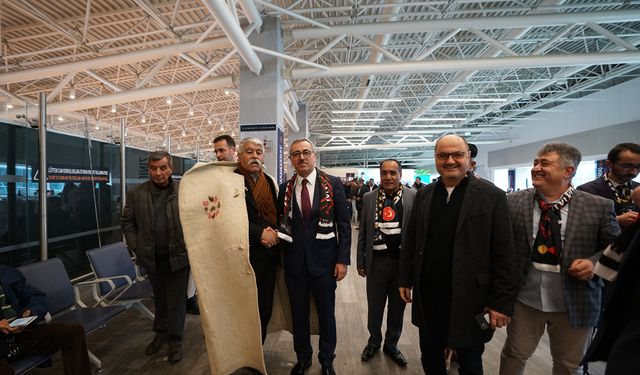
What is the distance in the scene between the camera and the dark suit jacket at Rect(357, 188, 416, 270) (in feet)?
7.89

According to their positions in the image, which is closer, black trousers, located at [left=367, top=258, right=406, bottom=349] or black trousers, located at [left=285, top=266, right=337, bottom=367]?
black trousers, located at [left=285, top=266, right=337, bottom=367]

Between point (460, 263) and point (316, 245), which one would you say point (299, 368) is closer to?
point (316, 245)

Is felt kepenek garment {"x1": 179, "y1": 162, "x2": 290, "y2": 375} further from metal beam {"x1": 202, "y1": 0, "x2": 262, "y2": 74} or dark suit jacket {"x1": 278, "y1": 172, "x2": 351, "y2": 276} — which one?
metal beam {"x1": 202, "y1": 0, "x2": 262, "y2": 74}

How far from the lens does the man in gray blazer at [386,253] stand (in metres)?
2.37

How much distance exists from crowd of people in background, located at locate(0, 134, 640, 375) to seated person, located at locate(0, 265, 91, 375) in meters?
0.01

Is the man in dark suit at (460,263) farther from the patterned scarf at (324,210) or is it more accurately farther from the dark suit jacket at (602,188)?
the dark suit jacket at (602,188)

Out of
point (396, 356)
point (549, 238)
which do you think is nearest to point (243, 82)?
point (396, 356)

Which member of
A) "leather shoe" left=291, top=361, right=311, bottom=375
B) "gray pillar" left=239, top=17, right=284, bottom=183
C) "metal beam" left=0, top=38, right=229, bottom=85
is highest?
"metal beam" left=0, top=38, right=229, bottom=85

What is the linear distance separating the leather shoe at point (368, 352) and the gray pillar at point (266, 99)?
3470 millimetres

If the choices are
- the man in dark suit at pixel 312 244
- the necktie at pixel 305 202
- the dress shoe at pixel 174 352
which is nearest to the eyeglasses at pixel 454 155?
the man in dark suit at pixel 312 244

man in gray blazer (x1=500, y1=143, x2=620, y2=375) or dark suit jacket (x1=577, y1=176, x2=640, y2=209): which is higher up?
dark suit jacket (x1=577, y1=176, x2=640, y2=209)

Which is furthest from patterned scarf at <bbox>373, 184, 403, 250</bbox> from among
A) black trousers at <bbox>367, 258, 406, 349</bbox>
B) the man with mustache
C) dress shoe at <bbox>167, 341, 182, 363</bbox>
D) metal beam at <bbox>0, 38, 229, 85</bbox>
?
metal beam at <bbox>0, 38, 229, 85</bbox>

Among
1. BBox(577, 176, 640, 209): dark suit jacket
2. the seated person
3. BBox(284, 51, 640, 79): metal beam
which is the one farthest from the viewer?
BBox(284, 51, 640, 79): metal beam

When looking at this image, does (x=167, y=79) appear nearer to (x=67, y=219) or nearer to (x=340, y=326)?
(x=67, y=219)
